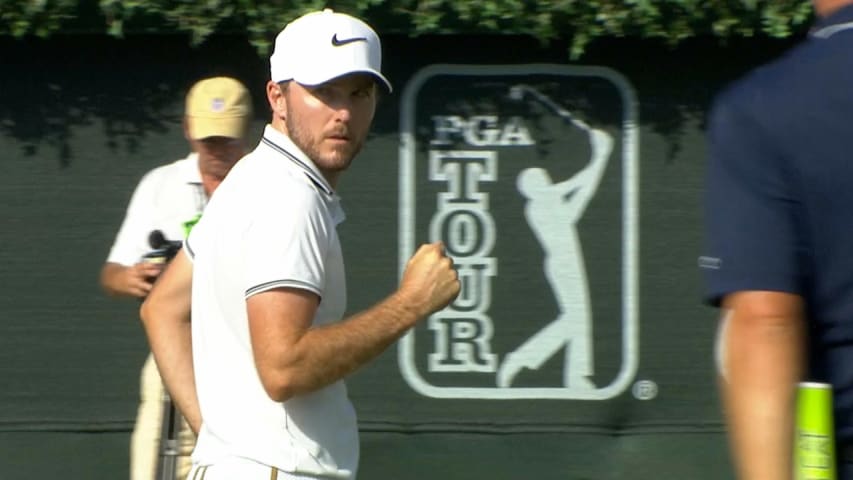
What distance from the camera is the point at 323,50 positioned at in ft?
10.3

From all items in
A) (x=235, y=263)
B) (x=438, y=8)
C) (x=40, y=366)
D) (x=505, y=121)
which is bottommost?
(x=40, y=366)

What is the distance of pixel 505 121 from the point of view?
5.80 m

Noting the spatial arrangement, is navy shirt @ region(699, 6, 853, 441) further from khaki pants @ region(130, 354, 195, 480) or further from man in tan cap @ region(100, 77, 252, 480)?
khaki pants @ region(130, 354, 195, 480)

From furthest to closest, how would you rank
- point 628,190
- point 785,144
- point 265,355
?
point 628,190 < point 265,355 < point 785,144

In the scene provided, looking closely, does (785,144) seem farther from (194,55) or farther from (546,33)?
(194,55)

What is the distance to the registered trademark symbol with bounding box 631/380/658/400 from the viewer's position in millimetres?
5926

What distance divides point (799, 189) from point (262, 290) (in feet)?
3.50

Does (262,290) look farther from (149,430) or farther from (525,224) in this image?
(525,224)

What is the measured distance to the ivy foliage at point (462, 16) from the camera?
5.44 m

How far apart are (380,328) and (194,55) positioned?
3006 mm

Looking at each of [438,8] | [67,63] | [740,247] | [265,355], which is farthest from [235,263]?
[67,63]

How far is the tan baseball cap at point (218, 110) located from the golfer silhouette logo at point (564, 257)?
1.14 m

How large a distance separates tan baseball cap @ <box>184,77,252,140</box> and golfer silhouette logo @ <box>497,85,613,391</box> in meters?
1.14

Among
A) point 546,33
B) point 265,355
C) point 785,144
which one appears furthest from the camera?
point 546,33
